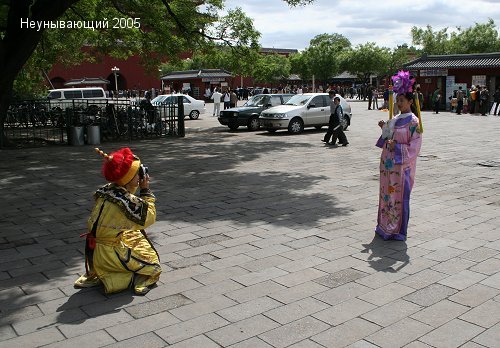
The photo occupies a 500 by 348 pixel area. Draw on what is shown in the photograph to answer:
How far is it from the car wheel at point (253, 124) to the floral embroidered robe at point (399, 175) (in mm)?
15222

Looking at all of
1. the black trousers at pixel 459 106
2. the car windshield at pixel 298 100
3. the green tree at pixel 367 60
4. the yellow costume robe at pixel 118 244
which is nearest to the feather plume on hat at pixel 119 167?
the yellow costume robe at pixel 118 244

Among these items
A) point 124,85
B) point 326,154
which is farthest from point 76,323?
point 124,85

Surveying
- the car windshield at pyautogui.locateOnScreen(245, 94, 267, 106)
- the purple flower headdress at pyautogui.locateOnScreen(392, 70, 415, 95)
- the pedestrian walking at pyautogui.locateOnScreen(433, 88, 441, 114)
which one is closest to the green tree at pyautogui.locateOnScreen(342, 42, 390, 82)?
the pedestrian walking at pyautogui.locateOnScreen(433, 88, 441, 114)

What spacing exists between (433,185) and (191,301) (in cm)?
628

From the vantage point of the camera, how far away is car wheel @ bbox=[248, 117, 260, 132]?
829 inches

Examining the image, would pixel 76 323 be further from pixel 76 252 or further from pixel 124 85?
pixel 124 85

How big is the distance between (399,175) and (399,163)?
0.14 meters

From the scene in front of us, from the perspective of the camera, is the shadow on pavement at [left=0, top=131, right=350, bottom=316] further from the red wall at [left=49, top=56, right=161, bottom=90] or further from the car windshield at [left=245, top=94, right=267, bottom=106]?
the red wall at [left=49, top=56, right=161, bottom=90]

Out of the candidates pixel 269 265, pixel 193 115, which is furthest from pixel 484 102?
pixel 269 265

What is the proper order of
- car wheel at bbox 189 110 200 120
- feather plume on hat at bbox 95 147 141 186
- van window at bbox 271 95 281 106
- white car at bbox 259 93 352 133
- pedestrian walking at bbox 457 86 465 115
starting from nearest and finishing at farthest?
feather plume on hat at bbox 95 147 141 186, white car at bbox 259 93 352 133, van window at bbox 271 95 281 106, car wheel at bbox 189 110 200 120, pedestrian walking at bbox 457 86 465 115

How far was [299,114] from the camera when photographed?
19.4 metres

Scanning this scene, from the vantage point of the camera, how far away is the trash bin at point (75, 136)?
15953 mm

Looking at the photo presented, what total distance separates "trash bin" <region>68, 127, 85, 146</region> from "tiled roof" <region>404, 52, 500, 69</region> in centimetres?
2467

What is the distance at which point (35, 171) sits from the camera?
11.2 metres
